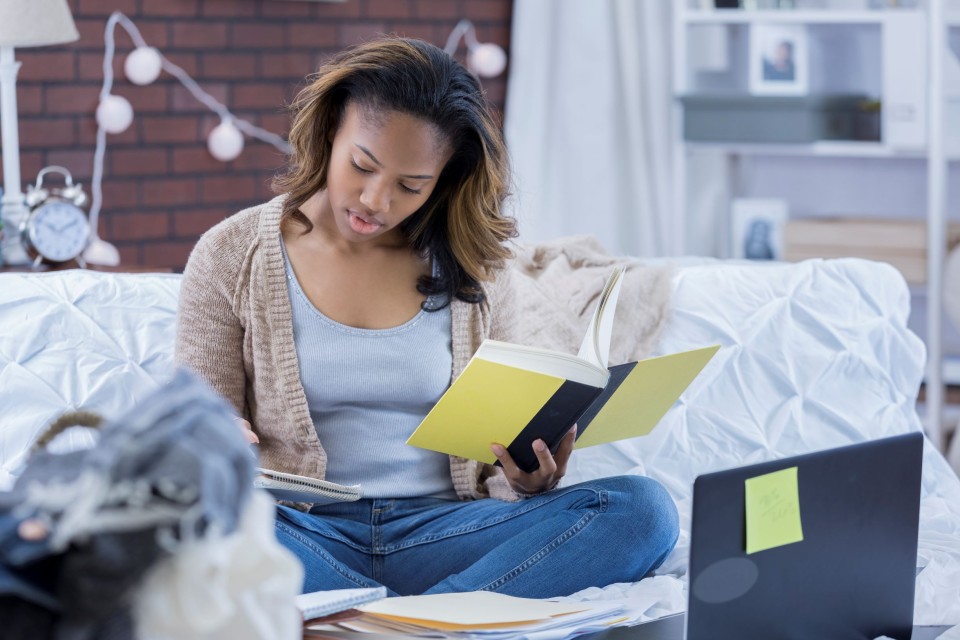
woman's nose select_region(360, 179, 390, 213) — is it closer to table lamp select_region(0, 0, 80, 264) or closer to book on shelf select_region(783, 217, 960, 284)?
table lamp select_region(0, 0, 80, 264)

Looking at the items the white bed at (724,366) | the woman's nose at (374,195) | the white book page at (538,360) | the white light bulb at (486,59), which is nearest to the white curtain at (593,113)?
the white light bulb at (486,59)

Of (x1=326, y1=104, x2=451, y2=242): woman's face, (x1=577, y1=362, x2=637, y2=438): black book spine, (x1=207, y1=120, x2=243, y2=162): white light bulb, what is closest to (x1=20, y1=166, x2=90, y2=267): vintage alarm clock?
(x1=207, y1=120, x2=243, y2=162): white light bulb

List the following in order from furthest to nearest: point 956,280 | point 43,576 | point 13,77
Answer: point 956,280, point 13,77, point 43,576

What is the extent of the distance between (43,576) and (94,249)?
2.20m

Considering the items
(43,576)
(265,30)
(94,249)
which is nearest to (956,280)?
(265,30)

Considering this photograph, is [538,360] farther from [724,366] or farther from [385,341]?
[724,366]

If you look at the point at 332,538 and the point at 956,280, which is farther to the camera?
the point at 956,280

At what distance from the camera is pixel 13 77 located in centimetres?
250

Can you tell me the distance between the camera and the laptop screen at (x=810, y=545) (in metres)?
1.11

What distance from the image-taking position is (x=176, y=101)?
316 centimetres

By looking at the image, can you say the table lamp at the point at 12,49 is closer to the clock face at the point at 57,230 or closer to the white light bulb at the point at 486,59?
the clock face at the point at 57,230

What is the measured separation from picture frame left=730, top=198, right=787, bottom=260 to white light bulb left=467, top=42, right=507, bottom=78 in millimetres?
806

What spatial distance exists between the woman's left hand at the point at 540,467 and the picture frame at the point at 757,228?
2151 millimetres

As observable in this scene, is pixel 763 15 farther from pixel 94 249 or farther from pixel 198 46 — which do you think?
pixel 94 249
